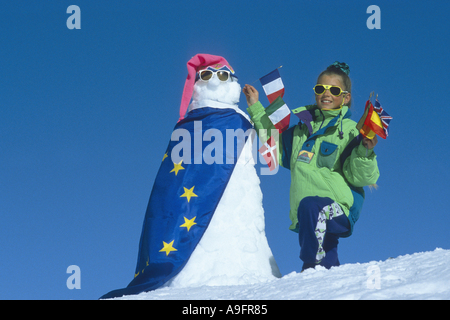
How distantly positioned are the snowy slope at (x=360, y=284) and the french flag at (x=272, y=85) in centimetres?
191

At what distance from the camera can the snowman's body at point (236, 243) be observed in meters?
4.72

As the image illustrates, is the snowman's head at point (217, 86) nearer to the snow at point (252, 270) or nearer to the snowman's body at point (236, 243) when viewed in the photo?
the snow at point (252, 270)

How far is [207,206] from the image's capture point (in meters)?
5.04

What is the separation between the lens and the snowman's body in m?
4.72

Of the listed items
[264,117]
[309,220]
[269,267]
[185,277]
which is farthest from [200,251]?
[264,117]

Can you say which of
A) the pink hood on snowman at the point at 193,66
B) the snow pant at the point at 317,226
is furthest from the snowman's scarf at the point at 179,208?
the snow pant at the point at 317,226

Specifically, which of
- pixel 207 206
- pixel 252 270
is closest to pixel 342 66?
pixel 207 206

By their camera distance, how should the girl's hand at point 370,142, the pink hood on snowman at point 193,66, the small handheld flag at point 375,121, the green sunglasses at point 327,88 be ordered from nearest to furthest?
1. the small handheld flag at point 375,121
2. the girl's hand at point 370,142
3. the green sunglasses at point 327,88
4. the pink hood on snowman at point 193,66

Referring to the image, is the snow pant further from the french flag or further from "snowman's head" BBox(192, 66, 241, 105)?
"snowman's head" BBox(192, 66, 241, 105)

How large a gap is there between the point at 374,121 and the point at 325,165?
2.30ft

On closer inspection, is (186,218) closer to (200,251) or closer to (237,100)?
(200,251)

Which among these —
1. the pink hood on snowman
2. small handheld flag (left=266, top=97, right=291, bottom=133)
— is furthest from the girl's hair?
the pink hood on snowman

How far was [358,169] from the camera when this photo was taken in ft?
15.2

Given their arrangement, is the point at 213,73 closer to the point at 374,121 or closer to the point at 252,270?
the point at 374,121
